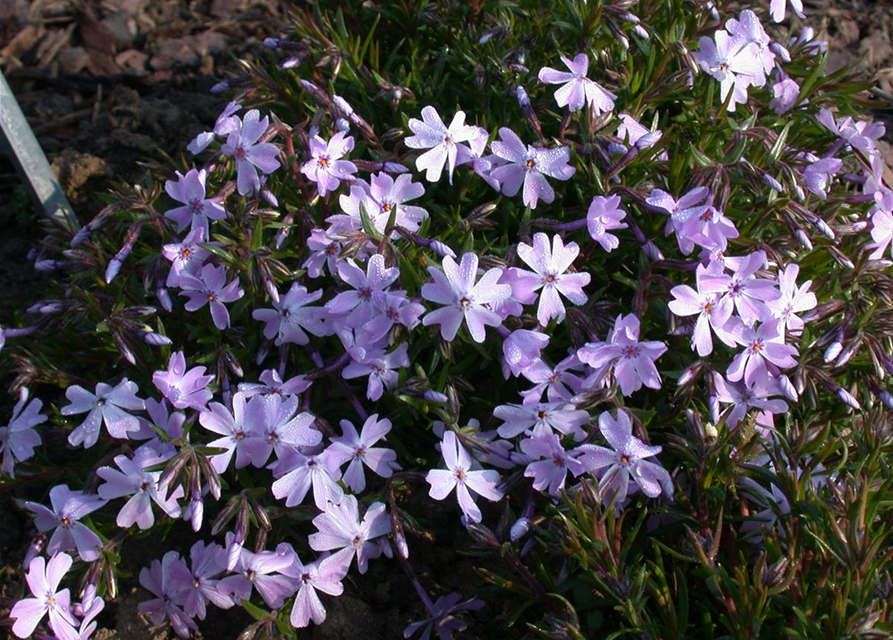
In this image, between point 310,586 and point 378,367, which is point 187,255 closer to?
point 378,367

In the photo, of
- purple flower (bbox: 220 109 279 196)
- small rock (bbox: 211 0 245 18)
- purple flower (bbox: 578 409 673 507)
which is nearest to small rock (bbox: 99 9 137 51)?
small rock (bbox: 211 0 245 18)

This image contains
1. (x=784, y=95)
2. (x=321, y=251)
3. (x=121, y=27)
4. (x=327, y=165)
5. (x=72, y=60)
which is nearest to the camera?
(x=321, y=251)

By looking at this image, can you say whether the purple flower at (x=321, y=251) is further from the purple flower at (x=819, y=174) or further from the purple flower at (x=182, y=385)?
the purple flower at (x=819, y=174)

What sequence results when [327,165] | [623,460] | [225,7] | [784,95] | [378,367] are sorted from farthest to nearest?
[225,7], [784,95], [327,165], [378,367], [623,460]

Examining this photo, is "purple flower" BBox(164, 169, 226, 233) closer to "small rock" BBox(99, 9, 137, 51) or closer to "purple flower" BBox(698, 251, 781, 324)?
"purple flower" BBox(698, 251, 781, 324)

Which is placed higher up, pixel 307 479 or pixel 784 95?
pixel 784 95

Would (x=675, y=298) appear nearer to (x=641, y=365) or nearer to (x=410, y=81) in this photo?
(x=641, y=365)

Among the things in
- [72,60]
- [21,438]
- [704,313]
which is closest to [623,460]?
[704,313]

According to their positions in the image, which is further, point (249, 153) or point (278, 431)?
point (249, 153)

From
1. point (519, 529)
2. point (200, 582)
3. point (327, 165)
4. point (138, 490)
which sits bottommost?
point (200, 582)
